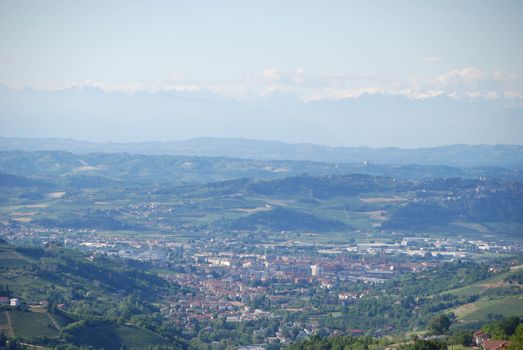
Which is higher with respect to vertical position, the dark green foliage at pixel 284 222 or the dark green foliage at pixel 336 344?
the dark green foliage at pixel 336 344

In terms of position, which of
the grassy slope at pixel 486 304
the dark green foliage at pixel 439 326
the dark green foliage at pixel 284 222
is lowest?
the dark green foliage at pixel 284 222

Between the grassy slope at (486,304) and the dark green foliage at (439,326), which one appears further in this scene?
the grassy slope at (486,304)

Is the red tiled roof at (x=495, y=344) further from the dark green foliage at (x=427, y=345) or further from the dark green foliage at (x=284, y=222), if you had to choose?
the dark green foliage at (x=284, y=222)

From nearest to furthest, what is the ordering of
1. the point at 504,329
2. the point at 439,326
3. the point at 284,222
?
the point at 504,329
the point at 439,326
the point at 284,222

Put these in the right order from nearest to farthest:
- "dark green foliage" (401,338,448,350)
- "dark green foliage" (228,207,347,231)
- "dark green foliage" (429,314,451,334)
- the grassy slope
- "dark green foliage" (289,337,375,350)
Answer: "dark green foliage" (401,338,448,350)
"dark green foliage" (289,337,375,350)
"dark green foliage" (429,314,451,334)
the grassy slope
"dark green foliage" (228,207,347,231)

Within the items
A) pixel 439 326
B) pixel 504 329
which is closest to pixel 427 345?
pixel 504 329

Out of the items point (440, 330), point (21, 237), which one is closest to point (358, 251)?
point (21, 237)

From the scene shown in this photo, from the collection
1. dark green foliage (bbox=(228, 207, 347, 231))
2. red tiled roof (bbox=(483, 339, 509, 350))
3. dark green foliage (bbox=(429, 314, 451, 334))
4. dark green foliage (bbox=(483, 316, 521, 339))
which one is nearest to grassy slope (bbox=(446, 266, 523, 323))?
dark green foliage (bbox=(429, 314, 451, 334))

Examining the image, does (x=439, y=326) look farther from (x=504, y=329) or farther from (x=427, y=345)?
(x=427, y=345)

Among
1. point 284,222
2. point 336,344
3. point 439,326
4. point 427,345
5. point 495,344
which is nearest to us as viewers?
point 427,345

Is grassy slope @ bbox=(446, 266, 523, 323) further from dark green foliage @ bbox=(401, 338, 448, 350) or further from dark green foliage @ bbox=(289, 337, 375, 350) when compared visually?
dark green foliage @ bbox=(401, 338, 448, 350)

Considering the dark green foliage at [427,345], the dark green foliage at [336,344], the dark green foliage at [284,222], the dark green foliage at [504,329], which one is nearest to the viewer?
the dark green foliage at [427,345]

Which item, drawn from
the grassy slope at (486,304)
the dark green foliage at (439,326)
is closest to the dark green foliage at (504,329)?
the dark green foliage at (439,326)

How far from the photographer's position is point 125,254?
98688mm
